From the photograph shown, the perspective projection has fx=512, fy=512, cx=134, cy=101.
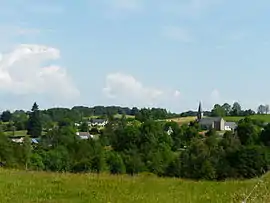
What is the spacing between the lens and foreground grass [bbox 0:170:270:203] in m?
12.9

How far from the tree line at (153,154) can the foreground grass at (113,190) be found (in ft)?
43.2

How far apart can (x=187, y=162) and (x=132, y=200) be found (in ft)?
156

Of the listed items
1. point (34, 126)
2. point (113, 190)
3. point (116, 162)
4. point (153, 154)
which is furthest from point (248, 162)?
point (34, 126)

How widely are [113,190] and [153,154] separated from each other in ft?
202

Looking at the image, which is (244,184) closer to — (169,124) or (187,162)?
(187,162)

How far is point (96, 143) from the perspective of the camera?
83.8 m

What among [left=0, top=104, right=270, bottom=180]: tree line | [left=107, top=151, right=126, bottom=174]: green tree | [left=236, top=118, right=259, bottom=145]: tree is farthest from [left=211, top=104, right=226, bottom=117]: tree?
[left=107, top=151, right=126, bottom=174]: green tree

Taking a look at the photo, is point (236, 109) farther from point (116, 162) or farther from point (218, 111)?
point (116, 162)

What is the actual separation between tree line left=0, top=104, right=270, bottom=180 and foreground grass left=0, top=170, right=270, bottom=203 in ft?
43.2

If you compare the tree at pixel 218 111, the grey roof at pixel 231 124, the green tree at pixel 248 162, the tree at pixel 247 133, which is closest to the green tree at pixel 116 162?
the tree at pixel 247 133

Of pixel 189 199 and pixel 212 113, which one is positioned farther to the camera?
pixel 212 113

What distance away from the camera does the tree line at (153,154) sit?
43.3 meters

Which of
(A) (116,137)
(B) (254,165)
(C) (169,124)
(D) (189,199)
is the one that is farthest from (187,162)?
(C) (169,124)

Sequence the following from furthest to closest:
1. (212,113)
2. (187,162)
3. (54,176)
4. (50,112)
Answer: (212,113)
(50,112)
(187,162)
(54,176)
